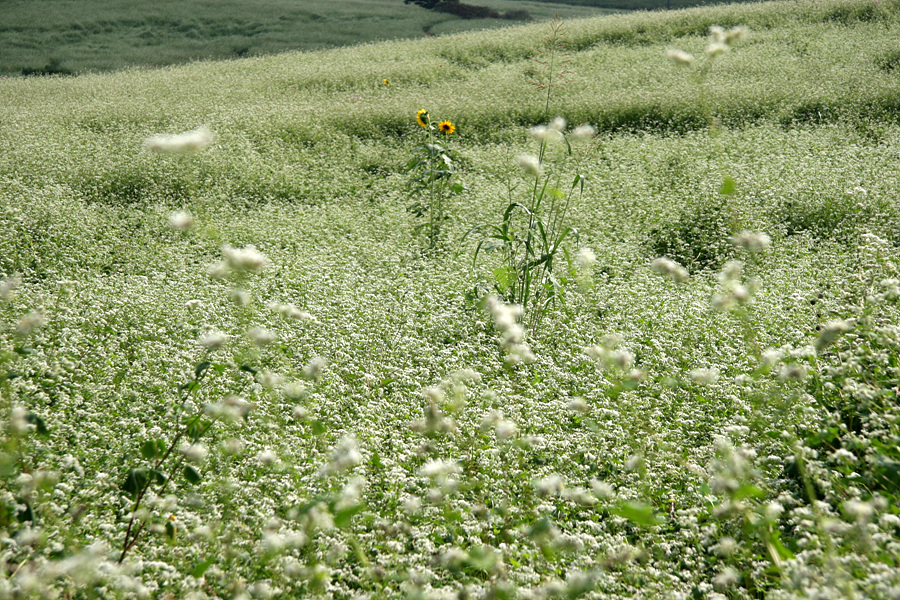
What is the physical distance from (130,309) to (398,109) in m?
8.52

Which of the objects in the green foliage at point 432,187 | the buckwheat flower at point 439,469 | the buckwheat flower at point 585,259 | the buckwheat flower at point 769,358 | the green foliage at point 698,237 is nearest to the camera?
the buckwheat flower at point 439,469

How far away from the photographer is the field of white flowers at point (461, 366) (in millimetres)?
2381

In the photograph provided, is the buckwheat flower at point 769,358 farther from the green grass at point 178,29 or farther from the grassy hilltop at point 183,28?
the green grass at point 178,29

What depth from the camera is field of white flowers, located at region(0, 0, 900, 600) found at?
2381 mm

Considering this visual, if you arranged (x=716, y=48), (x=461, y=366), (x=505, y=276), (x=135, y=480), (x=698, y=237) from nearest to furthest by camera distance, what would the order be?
1. (x=135, y=480)
2. (x=716, y=48)
3. (x=461, y=366)
4. (x=505, y=276)
5. (x=698, y=237)

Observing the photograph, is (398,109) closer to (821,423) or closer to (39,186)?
(39,186)

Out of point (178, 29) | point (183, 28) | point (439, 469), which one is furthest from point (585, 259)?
point (183, 28)

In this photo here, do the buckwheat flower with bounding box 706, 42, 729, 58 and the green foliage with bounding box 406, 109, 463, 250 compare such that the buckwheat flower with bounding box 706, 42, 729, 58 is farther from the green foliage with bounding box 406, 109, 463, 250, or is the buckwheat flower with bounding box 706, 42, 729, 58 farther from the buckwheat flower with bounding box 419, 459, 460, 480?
the green foliage with bounding box 406, 109, 463, 250

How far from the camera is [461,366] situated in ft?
12.8

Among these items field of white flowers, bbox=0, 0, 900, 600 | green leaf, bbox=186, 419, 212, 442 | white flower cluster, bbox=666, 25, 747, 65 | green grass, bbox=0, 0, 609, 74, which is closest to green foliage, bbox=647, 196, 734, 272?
field of white flowers, bbox=0, 0, 900, 600

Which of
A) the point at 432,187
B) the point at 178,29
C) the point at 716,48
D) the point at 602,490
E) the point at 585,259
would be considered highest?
the point at 178,29

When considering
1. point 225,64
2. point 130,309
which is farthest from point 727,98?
point 225,64

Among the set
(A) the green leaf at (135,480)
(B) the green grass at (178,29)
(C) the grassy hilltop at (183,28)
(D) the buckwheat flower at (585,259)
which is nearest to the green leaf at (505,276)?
(D) the buckwheat flower at (585,259)

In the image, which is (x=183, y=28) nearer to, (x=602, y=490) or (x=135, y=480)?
(x=135, y=480)
